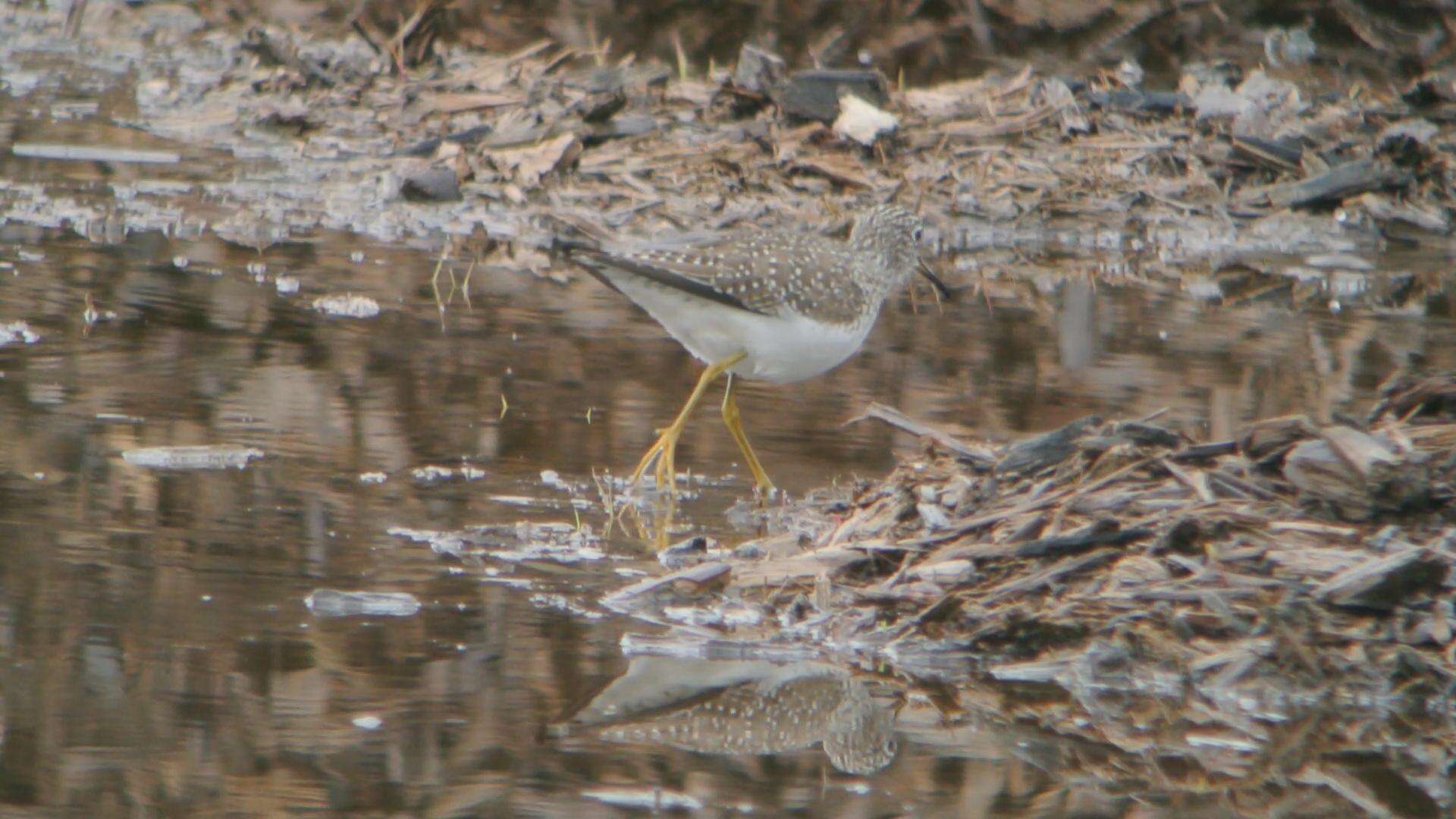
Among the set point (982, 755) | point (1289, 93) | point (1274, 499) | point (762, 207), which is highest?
point (1289, 93)

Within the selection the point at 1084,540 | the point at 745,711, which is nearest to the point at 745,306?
the point at 1084,540

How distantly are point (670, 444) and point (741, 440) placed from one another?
359 millimetres

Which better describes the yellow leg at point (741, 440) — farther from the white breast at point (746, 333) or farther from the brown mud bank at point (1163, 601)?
the brown mud bank at point (1163, 601)

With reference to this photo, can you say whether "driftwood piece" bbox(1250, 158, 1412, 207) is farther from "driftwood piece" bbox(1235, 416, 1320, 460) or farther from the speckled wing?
"driftwood piece" bbox(1235, 416, 1320, 460)

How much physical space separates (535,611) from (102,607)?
1198 mm

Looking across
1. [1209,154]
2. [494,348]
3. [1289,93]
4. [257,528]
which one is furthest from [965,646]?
[1289,93]

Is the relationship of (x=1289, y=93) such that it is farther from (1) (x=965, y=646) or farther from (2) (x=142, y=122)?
(1) (x=965, y=646)

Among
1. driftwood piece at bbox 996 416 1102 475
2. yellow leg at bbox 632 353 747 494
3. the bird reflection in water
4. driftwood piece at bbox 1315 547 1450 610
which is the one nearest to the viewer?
the bird reflection in water

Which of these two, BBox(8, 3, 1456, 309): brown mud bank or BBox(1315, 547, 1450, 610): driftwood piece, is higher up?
BBox(8, 3, 1456, 309): brown mud bank

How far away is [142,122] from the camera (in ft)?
46.3

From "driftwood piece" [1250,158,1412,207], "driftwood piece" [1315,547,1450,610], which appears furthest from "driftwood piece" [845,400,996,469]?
"driftwood piece" [1250,158,1412,207]

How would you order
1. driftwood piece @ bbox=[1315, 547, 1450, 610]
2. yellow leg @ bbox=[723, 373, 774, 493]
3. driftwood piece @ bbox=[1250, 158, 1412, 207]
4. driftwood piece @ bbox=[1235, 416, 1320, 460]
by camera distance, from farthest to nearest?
driftwood piece @ bbox=[1250, 158, 1412, 207], yellow leg @ bbox=[723, 373, 774, 493], driftwood piece @ bbox=[1235, 416, 1320, 460], driftwood piece @ bbox=[1315, 547, 1450, 610]

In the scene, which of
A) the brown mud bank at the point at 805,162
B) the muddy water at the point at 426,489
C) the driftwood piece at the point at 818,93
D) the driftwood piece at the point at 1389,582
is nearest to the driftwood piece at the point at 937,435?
the muddy water at the point at 426,489

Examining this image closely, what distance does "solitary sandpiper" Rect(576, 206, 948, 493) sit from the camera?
7.17 m
